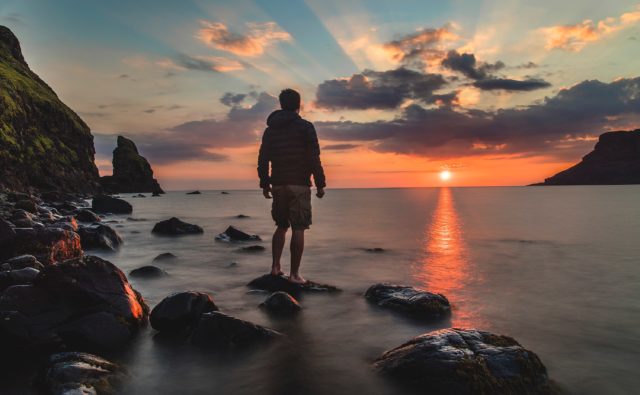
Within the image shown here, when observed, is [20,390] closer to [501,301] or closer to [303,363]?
[303,363]

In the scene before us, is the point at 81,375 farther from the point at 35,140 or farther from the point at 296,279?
the point at 35,140

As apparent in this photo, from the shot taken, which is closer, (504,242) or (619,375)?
(619,375)

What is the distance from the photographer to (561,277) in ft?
36.5

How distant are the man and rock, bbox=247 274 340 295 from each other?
547 millimetres

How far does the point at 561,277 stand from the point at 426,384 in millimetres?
8923

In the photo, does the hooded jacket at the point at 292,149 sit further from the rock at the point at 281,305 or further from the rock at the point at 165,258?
the rock at the point at 165,258

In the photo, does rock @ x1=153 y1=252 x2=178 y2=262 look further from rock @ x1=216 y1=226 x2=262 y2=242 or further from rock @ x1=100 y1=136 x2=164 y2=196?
rock @ x1=100 y1=136 x2=164 y2=196

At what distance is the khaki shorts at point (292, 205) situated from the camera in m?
8.37

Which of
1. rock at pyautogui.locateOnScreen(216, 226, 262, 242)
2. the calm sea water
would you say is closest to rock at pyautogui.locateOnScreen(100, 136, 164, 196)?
rock at pyautogui.locateOnScreen(216, 226, 262, 242)

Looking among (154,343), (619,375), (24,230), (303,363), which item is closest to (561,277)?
(619,375)

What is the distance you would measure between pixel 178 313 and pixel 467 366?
12.6 feet

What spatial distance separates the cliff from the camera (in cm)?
5412

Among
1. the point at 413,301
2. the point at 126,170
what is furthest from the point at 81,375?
the point at 126,170

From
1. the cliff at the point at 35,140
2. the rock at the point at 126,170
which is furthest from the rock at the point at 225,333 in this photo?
the rock at the point at 126,170
